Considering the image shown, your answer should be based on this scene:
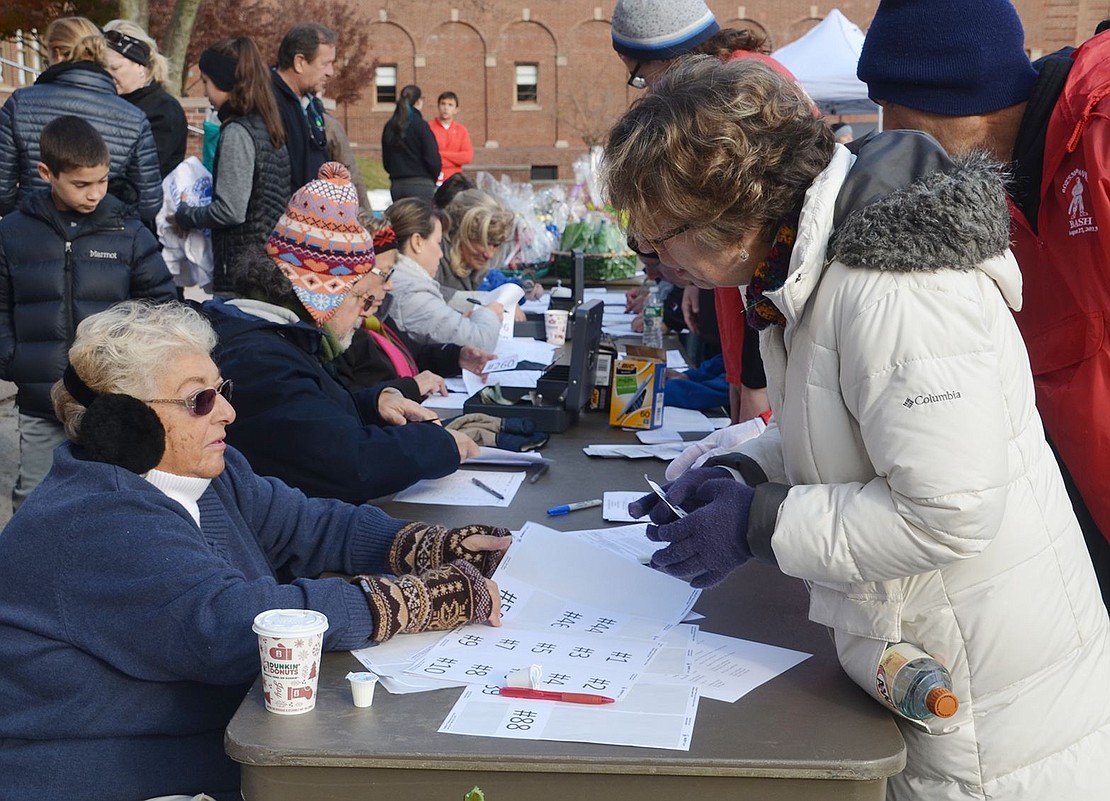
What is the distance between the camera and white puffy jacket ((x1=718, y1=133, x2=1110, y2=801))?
138 cm

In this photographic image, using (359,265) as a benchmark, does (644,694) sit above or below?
below

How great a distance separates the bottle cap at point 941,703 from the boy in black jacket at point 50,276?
332 cm

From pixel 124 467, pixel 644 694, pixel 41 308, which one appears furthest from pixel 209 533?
pixel 41 308

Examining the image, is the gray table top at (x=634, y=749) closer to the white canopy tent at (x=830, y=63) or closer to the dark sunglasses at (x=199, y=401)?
the dark sunglasses at (x=199, y=401)

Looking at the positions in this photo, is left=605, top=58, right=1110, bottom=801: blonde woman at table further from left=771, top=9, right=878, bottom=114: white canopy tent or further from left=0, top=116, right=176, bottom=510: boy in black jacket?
left=771, top=9, right=878, bottom=114: white canopy tent

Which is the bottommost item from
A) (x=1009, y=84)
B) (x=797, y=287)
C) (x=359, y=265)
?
(x=359, y=265)

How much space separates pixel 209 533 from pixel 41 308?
2.45 metres

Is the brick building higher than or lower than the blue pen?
higher

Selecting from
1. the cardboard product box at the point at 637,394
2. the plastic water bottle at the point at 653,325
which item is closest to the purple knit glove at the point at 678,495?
the cardboard product box at the point at 637,394

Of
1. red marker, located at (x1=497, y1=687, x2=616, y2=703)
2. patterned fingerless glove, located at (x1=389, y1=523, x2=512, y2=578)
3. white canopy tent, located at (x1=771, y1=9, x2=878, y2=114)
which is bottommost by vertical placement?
patterned fingerless glove, located at (x1=389, y1=523, x2=512, y2=578)

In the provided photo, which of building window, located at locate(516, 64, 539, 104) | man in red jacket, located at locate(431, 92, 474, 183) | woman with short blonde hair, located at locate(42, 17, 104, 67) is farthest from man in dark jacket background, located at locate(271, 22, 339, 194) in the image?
building window, located at locate(516, 64, 539, 104)

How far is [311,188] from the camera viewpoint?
3.13m

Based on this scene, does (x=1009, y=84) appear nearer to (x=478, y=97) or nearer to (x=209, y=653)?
(x=209, y=653)

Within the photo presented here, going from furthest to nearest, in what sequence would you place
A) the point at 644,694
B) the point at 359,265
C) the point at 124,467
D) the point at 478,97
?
the point at 478,97 → the point at 359,265 → the point at 124,467 → the point at 644,694
